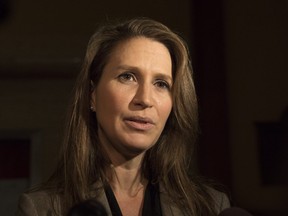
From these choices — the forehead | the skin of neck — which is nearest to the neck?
the skin of neck

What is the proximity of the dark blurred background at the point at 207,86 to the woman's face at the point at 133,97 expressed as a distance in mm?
989

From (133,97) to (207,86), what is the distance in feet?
3.84

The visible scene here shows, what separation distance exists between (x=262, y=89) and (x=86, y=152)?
3.95 feet

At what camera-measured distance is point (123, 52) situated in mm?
826

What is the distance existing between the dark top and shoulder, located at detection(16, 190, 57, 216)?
0.39ft

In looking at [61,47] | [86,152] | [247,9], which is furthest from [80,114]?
[247,9]

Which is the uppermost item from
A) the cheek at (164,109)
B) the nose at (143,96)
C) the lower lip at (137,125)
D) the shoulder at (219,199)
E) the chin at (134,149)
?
the nose at (143,96)

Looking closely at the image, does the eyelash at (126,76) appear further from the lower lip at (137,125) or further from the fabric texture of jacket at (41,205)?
the fabric texture of jacket at (41,205)

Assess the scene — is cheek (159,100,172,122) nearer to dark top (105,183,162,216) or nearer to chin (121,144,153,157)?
chin (121,144,153,157)

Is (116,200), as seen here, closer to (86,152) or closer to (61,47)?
(86,152)

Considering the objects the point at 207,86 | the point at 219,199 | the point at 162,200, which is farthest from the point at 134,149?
the point at 207,86

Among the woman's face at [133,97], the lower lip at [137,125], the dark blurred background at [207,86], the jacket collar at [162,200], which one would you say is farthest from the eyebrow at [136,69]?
the dark blurred background at [207,86]

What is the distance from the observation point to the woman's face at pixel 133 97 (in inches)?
29.9

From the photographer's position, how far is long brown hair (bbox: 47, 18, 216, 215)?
83 centimetres
